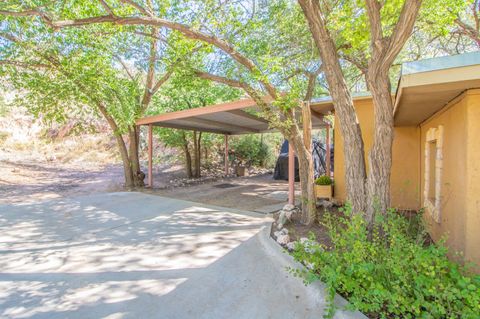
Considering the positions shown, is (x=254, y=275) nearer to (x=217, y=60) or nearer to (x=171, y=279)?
(x=171, y=279)

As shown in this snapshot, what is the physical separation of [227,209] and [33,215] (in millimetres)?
4107

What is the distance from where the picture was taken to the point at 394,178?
5.48 metres

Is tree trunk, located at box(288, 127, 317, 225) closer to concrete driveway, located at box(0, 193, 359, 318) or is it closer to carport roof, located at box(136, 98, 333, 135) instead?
concrete driveway, located at box(0, 193, 359, 318)

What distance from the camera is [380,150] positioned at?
300cm

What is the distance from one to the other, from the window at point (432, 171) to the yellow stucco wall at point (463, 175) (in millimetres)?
302

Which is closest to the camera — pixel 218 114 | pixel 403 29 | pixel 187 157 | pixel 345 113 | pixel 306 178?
pixel 403 29

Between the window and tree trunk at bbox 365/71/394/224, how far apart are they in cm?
100

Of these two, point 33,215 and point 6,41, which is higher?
point 6,41

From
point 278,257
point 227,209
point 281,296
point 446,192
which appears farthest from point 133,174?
point 446,192

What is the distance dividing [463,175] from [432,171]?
2.15m

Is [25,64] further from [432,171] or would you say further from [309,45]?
[432,171]

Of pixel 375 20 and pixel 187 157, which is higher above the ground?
pixel 375 20

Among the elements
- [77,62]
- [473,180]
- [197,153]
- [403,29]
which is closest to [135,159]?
[197,153]

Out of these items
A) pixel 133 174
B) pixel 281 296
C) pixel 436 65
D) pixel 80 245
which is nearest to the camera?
pixel 436 65
